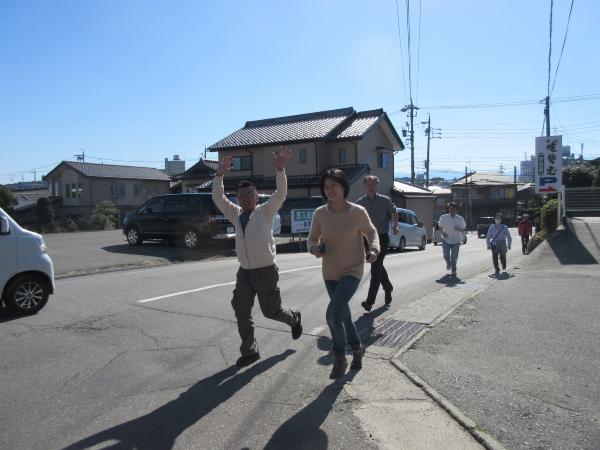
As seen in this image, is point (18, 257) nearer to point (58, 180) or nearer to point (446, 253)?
point (446, 253)

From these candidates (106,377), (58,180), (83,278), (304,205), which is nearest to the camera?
(106,377)

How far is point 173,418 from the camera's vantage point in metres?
3.48

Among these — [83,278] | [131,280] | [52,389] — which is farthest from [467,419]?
[83,278]

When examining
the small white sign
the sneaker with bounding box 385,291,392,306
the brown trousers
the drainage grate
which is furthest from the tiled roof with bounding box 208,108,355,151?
the brown trousers

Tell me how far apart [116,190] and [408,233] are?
3339 centimetres

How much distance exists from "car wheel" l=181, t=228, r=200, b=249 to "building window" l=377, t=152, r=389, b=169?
2028 cm

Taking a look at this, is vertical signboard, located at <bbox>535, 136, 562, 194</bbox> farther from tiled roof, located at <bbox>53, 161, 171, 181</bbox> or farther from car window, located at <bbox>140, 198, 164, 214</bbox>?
tiled roof, located at <bbox>53, 161, 171, 181</bbox>

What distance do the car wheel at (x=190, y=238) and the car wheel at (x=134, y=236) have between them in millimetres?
1955

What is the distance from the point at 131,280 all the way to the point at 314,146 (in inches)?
882

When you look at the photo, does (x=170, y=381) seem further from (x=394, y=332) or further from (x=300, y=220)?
(x=300, y=220)

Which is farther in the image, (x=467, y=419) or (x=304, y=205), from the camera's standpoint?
(x=304, y=205)

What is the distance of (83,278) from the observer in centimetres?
1015

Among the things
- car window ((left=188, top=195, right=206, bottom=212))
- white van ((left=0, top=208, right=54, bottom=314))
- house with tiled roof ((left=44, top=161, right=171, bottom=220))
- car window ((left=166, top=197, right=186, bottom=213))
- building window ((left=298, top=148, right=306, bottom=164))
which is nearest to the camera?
white van ((left=0, top=208, right=54, bottom=314))

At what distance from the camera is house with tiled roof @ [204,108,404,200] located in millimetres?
30375
